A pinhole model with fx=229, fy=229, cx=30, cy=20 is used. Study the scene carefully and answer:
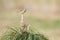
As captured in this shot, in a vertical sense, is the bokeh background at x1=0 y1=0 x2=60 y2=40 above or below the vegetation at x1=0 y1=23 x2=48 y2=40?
below

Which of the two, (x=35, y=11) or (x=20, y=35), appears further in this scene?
(x=35, y=11)

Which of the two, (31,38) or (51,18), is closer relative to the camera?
(31,38)

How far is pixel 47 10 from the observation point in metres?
3.82

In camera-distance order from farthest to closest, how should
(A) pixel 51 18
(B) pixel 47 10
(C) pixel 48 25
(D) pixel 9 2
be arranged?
1. (D) pixel 9 2
2. (B) pixel 47 10
3. (A) pixel 51 18
4. (C) pixel 48 25

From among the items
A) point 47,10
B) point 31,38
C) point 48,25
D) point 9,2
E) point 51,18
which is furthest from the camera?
point 9,2

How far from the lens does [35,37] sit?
0.86 metres

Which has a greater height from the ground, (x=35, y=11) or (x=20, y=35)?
(x=20, y=35)

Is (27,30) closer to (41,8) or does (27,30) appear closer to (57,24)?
(57,24)

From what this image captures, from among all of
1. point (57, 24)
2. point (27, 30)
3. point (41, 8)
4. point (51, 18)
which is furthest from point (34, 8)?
point (27, 30)

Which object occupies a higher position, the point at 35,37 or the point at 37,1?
the point at 35,37

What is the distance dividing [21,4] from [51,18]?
670 mm

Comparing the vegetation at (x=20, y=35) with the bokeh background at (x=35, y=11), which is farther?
the bokeh background at (x=35, y=11)

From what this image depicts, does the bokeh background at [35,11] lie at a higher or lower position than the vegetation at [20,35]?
lower

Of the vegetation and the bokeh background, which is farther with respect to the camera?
the bokeh background
